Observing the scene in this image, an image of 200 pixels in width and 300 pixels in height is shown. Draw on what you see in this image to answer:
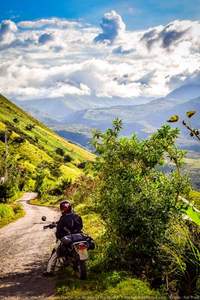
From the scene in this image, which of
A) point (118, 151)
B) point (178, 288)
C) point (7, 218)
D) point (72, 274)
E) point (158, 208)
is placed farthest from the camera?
point (7, 218)

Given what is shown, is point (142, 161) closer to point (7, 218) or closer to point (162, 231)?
point (162, 231)

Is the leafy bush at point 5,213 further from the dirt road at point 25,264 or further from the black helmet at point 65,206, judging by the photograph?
the black helmet at point 65,206

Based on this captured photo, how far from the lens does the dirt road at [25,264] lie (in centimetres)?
1563

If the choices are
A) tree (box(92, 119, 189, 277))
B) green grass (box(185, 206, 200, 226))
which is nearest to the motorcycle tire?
tree (box(92, 119, 189, 277))

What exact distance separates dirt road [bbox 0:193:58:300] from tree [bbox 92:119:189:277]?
2952 mm

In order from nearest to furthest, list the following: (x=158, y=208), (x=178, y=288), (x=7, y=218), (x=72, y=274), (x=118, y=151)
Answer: (x=178, y=288) → (x=158, y=208) → (x=72, y=274) → (x=118, y=151) → (x=7, y=218)

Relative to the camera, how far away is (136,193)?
17109 millimetres

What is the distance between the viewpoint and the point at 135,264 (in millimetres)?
17188

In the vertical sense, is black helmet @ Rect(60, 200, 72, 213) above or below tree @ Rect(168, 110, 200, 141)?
below

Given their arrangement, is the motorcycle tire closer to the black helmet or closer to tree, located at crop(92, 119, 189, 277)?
tree, located at crop(92, 119, 189, 277)

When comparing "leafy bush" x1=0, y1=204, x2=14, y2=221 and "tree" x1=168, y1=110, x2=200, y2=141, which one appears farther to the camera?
"leafy bush" x1=0, y1=204, x2=14, y2=221

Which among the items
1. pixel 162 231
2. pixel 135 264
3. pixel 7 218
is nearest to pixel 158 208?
pixel 162 231

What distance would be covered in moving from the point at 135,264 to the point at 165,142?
217 inches

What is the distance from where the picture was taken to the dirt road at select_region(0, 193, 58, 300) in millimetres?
15626
